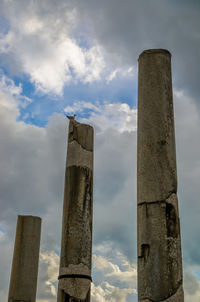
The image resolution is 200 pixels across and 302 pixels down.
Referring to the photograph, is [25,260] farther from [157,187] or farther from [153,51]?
[153,51]

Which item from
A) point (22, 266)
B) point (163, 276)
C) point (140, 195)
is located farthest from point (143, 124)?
point (22, 266)

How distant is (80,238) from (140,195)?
10.1 ft

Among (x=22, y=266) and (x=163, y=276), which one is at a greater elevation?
(x=22, y=266)

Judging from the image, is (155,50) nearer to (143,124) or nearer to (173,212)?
(143,124)

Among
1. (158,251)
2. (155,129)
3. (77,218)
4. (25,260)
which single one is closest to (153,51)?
(155,129)

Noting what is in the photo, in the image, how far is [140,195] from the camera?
815cm

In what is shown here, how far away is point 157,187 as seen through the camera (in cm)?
800

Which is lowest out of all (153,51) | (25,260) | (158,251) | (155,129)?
(158,251)

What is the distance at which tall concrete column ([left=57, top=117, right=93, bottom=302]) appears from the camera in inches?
410

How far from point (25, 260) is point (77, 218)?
538 centimetres

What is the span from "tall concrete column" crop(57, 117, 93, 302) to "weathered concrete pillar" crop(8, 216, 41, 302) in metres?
5.08

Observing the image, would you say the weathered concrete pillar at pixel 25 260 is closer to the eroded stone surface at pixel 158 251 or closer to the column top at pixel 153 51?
the eroded stone surface at pixel 158 251

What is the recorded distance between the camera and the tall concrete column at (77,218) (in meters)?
10.4

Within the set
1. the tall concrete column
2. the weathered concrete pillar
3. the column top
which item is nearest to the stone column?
the column top
